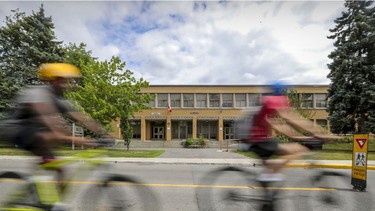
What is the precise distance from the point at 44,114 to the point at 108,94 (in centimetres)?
2234

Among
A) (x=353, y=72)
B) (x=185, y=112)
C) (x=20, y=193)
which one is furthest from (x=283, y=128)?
(x=185, y=112)

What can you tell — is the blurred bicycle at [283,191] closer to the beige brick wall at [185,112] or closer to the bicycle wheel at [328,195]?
the bicycle wheel at [328,195]

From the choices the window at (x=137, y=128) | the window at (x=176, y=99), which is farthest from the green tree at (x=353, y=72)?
the window at (x=137, y=128)

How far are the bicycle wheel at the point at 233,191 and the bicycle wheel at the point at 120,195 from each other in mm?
1054

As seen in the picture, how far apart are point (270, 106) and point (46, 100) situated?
9.14 feet

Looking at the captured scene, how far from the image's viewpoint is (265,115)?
3.96m

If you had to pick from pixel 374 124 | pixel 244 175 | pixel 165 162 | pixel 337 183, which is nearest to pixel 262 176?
pixel 244 175

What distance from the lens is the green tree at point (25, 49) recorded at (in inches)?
1107

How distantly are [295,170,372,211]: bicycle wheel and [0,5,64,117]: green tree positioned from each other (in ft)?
96.0

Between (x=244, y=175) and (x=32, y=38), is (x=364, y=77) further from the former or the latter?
(x=32, y=38)

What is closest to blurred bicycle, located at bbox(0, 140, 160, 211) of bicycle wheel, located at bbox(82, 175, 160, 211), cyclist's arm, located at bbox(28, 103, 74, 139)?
bicycle wheel, located at bbox(82, 175, 160, 211)

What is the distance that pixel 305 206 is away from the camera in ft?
13.3

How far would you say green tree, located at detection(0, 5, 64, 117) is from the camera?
28.1 m

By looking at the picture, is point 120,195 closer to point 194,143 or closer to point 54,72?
point 54,72
